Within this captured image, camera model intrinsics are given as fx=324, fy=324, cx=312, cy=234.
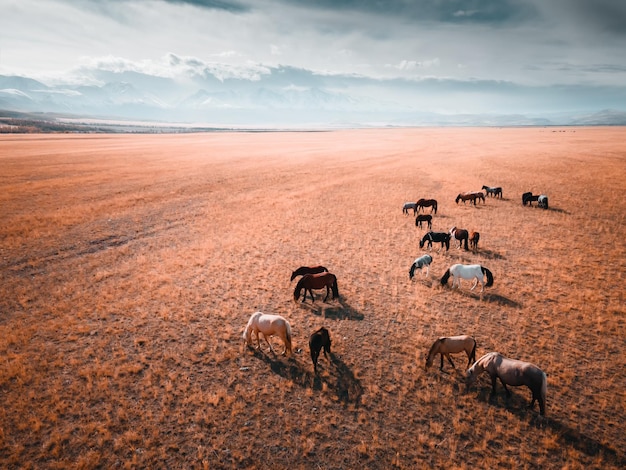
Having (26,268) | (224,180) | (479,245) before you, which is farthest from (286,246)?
(224,180)

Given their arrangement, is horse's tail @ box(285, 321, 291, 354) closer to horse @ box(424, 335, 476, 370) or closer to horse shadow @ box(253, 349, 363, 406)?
horse shadow @ box(253, 349, 363, 406)

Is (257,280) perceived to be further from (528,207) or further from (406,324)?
(528,207)

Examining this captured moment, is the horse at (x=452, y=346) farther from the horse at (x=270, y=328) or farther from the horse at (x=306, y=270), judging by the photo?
the horse at (x=306, y=270)

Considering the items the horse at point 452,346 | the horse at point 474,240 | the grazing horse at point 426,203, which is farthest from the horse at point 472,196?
the horse at point 452,346

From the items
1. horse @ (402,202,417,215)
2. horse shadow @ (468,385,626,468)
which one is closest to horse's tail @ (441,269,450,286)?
horse shadow @ (468,385,626,468)

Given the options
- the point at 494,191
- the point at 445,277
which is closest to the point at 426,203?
the point at 494,191
